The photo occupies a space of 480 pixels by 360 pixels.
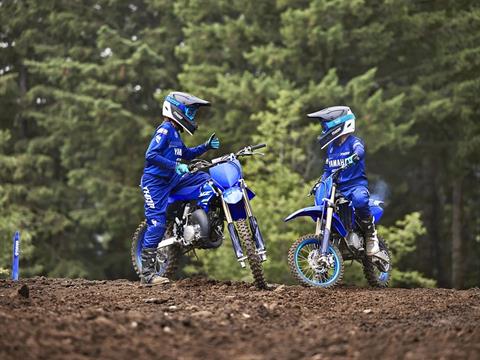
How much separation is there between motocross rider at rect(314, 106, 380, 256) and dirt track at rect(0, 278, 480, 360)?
163 centimetres

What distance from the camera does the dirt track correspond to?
4539mm

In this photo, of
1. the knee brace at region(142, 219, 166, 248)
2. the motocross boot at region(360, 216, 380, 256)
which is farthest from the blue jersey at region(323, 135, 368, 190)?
the knee brace at region(142, 219, 166, 248)

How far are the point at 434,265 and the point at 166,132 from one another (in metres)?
21.9

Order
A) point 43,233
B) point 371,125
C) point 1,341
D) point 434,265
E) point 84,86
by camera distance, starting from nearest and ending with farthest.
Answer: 1. point 1,341
2. point 371,125
3. point 84,86
4. point 43,233
5. point 434,265

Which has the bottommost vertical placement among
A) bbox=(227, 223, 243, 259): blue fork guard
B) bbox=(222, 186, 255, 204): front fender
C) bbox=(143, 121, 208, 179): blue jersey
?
bbox=(227, 223, 243, 259): blue fork guard

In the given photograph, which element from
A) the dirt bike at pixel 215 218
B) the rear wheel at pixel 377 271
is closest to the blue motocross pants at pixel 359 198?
the rear wheel at pixel 377 271

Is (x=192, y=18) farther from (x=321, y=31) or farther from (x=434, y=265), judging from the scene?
(x=434, y=265)

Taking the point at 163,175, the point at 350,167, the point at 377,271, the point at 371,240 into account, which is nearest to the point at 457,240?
the point at 377,271

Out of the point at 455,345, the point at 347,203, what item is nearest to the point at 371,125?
the point at 347,203

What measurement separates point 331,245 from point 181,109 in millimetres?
2380

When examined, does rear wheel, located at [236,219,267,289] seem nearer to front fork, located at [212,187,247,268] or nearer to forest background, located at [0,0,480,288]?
front fork, located at [212,187,247,268]

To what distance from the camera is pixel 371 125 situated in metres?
21.2

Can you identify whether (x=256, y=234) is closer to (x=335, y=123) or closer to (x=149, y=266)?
(x=149, y=266)

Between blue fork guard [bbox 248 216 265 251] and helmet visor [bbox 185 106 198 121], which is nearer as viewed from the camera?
blue fork guard [bbox 248 216 265 251]
